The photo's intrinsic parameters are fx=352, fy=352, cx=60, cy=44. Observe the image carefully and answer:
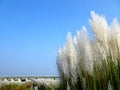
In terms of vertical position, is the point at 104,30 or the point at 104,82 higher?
the point at 104,30

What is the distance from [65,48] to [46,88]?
2.80 meters

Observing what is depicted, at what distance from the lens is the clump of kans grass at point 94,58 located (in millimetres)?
4785

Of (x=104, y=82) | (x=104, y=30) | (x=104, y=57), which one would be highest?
(x=104, y=30)

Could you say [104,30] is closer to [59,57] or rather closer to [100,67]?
[100,67]

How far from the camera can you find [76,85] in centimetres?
556

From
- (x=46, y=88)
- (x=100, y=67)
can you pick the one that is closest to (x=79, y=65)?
(x=100, y=67)

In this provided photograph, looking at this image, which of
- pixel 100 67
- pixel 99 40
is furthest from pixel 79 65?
pixel 99 40

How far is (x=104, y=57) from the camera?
4848 millimetres

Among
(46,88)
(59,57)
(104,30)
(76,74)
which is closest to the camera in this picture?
(104,30)

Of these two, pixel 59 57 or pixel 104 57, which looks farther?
pixel 59 57

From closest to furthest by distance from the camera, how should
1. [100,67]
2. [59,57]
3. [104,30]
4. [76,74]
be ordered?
[104,30] < [100,67] < [76,74] < [59,57]

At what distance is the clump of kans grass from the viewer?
479 centimetres

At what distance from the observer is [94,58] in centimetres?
516

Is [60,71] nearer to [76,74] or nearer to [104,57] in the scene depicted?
[76,74]
